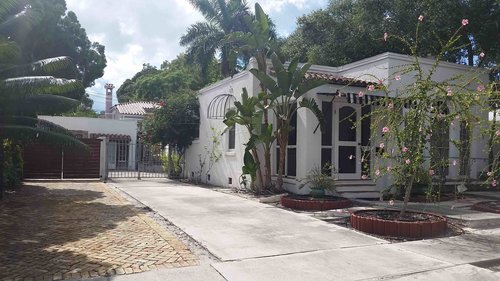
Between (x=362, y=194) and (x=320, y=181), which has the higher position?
(x=320, y=181)

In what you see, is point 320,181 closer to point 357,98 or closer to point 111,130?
point 357,98

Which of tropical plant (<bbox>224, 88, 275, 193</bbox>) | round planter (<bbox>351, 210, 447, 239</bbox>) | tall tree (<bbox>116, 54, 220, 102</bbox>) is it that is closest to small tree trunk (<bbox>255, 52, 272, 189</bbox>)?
tropical plant (<bbox>224, 88, 275, 193</bbox>)

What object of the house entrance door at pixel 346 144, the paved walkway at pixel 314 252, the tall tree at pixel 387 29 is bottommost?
the paved walkway at pixel 314 252

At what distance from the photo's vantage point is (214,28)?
26531 mm

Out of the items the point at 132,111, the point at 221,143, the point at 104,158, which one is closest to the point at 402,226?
the point at 221,143

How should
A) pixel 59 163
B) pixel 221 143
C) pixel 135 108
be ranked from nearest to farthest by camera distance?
pixel 221 143
pixel 59 163
pixel 135 108

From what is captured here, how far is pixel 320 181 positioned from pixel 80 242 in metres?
6.64

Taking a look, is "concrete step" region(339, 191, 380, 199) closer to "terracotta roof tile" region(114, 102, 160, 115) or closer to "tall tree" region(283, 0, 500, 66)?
"tall tree" region(283, 0, 500, 66)

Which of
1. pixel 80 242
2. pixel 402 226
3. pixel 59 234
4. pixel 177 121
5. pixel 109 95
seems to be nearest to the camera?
pixel 80 242

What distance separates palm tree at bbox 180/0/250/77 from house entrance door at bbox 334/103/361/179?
14289 millimetres

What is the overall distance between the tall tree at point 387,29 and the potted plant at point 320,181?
15.0ft

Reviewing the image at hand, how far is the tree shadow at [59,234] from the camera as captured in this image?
514 centimetres

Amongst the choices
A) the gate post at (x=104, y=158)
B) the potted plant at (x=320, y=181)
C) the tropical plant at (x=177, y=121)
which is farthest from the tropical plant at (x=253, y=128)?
the gate post at (x=104, y=158)

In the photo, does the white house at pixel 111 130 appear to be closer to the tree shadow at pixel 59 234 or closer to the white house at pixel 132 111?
the white house at pixel 132 111
